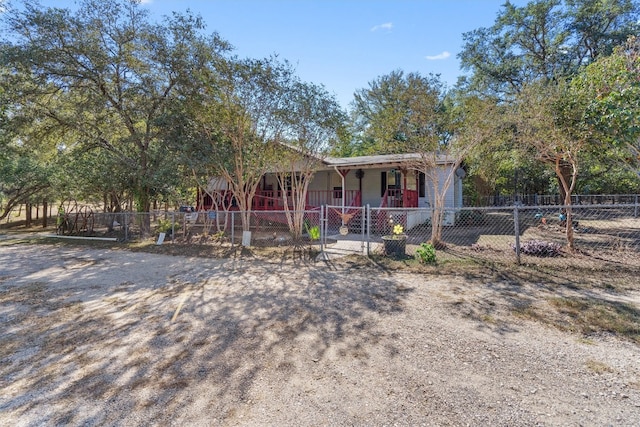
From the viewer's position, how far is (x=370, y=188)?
15234mm

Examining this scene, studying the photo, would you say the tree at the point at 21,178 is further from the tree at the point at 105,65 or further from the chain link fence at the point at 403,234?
the tree at the point at 105,65

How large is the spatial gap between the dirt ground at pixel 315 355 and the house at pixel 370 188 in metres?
7.28

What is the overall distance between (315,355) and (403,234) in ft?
18.8

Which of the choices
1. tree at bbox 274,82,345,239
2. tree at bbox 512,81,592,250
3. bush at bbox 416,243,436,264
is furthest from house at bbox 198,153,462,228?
bush at bbox 416,243,436,264

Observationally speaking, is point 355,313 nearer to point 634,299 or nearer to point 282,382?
point 282,382

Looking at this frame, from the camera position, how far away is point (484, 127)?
7.74 meters

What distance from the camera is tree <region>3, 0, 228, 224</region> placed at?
9648 millimetres

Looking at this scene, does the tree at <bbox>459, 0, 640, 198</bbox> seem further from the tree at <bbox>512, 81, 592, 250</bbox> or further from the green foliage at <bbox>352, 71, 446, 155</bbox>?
the green foliage at <bbox>352, 71, 446, 155</bbox>

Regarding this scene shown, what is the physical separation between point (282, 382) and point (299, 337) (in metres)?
0.91

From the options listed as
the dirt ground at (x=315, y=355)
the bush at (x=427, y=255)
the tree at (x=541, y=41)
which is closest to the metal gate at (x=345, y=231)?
the bush at (x=427, y=255)

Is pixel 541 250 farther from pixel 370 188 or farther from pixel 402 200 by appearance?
pixel 370 188

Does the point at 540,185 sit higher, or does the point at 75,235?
the point at 540,185

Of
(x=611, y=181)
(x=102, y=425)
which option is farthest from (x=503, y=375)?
(x=611, y=181)

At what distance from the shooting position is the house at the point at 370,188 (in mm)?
12969
